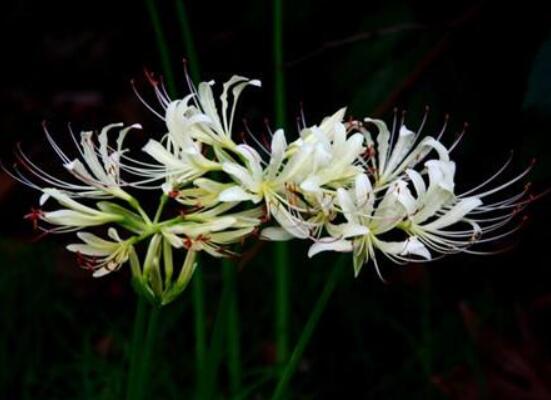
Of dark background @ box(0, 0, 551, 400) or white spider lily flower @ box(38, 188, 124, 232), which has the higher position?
dark background @ box(0, 0, 551, 400)

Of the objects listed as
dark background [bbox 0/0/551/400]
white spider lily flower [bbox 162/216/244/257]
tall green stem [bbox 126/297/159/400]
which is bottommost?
tall green stem [bbox 126/297/159/400]

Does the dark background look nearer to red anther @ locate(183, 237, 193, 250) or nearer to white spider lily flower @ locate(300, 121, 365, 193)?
white spider lily flower @ locate(300, 121, 365, 193)

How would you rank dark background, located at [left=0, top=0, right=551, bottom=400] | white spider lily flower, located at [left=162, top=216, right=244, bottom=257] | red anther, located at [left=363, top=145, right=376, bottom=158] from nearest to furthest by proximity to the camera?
white spider lily flower, located at [left=162, top=216, right=244, bottom=257] → red anther, located at [left=363, top=145, right=376, bottom=158] → dark background, located at [left=0, top=0, right=551, bottom=400]

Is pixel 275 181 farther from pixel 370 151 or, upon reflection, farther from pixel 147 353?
pixel 147 353

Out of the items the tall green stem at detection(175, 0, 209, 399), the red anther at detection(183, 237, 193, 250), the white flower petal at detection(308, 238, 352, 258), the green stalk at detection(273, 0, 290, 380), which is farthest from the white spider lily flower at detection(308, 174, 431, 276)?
the green stalk at detection(273, 0, 290, 380)

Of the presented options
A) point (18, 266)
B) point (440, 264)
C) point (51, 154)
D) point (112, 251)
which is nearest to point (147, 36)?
point (51, 154)

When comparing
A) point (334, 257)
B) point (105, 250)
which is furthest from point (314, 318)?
point (334, 257)
